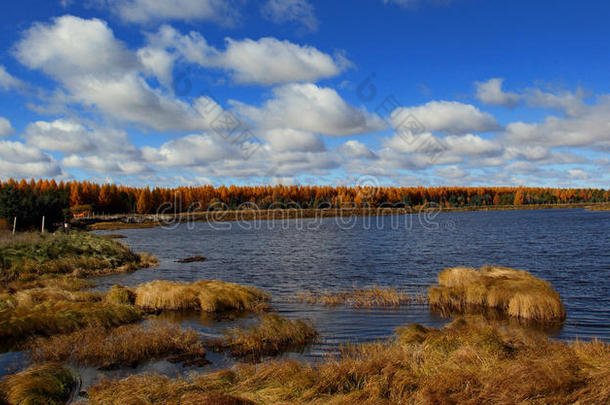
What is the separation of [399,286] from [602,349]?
53.9 ft

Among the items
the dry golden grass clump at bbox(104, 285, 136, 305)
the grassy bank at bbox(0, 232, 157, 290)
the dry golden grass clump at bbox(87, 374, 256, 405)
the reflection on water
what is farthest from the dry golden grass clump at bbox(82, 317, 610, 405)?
the grassy bank at bbox(0, 232, 157, 290)

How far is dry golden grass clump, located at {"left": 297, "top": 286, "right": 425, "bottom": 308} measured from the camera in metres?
22.3

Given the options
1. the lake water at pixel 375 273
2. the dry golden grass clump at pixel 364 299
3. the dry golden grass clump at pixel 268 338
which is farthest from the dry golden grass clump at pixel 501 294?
the dry golden grass clump at pixel 268 338

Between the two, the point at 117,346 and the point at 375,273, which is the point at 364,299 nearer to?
the point at 375,273

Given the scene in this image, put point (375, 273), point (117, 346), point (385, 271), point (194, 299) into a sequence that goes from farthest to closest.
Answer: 1. point (385, 271)
2. point (375, 273)
3. point (194, 299)
4. point (117, 346)

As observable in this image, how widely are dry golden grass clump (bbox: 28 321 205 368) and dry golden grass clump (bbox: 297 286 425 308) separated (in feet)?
29.6

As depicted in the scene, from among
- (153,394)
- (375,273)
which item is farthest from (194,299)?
(375,273)

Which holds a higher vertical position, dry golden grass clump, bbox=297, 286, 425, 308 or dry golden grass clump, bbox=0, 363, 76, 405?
dry golden grass clump, bbox=0, 363, 76, 405

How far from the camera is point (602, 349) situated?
1196 centimetres

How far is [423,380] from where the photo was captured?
10.2 m

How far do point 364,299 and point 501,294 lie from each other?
6.62 m

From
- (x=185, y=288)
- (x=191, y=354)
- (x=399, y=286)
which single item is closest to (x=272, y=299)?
(x=185, y=288)

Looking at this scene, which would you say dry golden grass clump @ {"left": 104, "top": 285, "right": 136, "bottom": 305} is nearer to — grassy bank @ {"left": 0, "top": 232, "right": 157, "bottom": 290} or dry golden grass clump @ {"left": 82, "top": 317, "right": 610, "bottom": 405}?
grassy bank @ {"left": 0, "top": 232, "right": 157, "bottom": 290}

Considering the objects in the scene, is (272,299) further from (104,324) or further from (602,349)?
(602,349)
